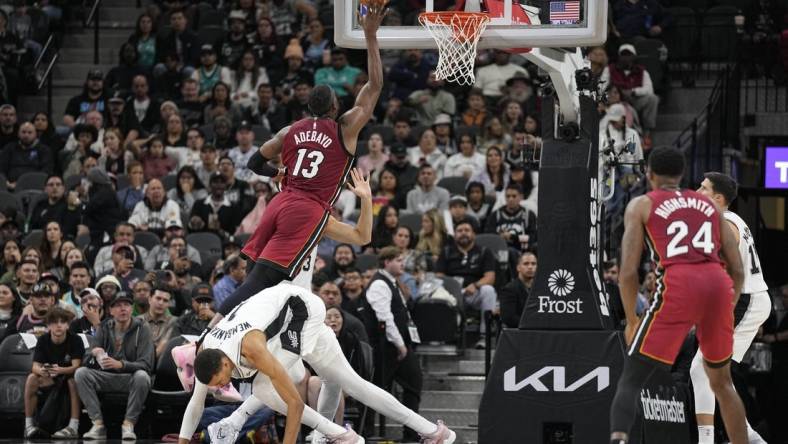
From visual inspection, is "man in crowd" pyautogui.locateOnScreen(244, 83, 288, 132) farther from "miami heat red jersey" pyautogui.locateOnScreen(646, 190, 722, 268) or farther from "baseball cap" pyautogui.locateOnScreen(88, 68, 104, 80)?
"miami heat red jersey" pyautogui.locateOnScreen(646, 190, 722, 268)

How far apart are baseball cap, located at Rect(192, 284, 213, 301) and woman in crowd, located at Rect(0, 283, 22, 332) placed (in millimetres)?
2189

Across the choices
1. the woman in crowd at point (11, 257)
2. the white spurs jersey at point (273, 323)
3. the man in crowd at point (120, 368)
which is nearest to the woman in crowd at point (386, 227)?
the man in crowd at point (120, 368)

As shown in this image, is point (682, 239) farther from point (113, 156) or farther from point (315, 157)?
point (113, 156)

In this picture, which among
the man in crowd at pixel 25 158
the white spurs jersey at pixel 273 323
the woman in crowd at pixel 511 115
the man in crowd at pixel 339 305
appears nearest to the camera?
the white spurs jersey at pixel 273 323

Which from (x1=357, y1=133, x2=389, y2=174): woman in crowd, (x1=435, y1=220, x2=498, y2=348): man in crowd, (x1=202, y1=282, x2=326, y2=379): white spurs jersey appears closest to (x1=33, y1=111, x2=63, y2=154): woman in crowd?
(x1=357, y1=133, x2=389, y2=174): woman in crowd

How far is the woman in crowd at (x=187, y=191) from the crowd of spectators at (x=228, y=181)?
2cm

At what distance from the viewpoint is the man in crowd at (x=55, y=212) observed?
58.8ft

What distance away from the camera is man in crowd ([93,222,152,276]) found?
1639 cm

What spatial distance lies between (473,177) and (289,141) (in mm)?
7414

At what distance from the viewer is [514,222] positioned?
651 inches

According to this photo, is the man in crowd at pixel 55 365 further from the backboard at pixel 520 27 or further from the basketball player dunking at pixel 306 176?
the backboard at pixel 520 27

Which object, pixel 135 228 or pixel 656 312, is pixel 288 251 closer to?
pixel 656 312

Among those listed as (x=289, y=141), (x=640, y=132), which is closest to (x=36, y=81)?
(x=640, y=132)

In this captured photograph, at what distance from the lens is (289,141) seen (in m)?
10.6
